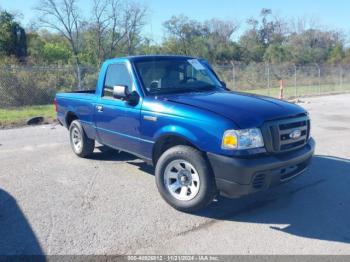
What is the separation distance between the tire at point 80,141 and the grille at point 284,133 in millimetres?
3796

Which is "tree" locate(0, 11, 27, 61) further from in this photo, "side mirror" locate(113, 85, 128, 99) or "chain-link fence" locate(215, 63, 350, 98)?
"side mirror" locate(113, 85, 128, 99)

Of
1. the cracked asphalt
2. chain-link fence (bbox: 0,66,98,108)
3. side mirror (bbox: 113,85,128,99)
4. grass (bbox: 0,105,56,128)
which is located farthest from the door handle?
chain-link fence (bbox: 0,66,98,108)

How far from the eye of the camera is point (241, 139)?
4180 millimetres

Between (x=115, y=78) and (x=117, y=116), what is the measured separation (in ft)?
2.15

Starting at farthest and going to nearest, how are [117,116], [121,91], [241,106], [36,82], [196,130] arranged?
1. [36,82]
2. [117,116]
3. [121,91]
4. [241,106]
5. [196,130]

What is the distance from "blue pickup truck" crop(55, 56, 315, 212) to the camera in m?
4.21

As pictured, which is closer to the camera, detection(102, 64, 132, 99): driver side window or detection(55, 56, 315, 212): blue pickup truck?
detection(55, 56, 315, 212): blue pickup truck

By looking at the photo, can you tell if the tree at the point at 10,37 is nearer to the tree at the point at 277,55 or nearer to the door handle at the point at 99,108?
the door handle at the point at 99,108

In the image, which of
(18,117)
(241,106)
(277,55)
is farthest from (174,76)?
(277,55)

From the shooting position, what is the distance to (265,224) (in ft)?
14.3

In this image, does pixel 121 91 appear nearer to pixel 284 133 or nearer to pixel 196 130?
pixel 196 130

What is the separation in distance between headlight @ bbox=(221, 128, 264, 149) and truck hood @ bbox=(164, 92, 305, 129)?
0.22ft

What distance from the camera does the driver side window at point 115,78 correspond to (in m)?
5.67

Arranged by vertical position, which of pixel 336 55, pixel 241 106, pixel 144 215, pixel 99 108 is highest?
pixel 336 55
